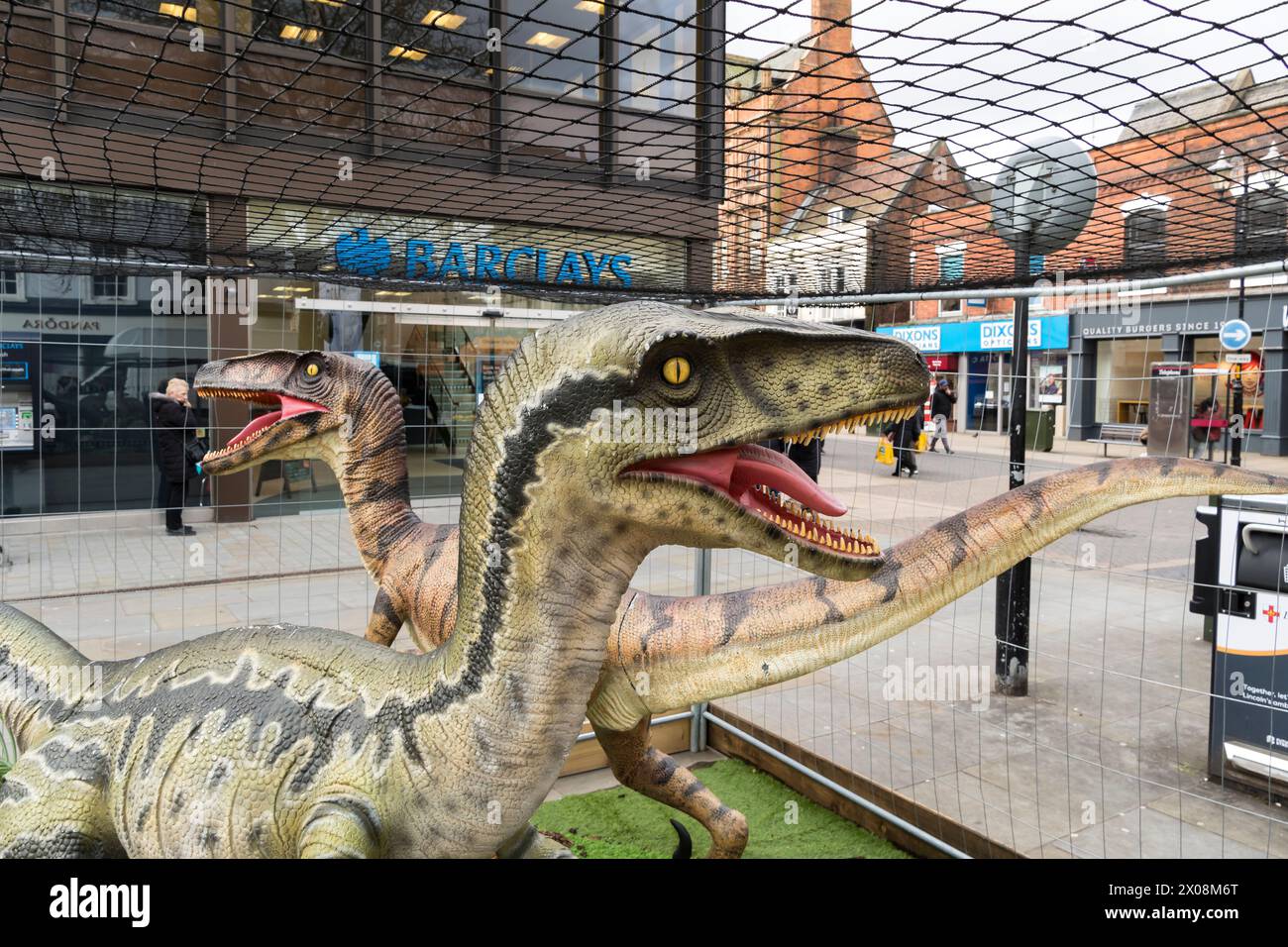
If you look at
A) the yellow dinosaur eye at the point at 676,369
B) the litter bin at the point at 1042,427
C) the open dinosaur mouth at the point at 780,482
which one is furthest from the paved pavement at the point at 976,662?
the yellow dinosaur eye at the point at 676,369

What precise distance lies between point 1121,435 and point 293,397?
299 centimetres

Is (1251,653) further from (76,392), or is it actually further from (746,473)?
(76,392)

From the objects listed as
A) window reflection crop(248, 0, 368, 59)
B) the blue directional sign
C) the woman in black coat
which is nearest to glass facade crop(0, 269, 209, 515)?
the woman in black coat

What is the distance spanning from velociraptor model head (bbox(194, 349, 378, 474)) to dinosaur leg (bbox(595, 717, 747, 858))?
1.49 m

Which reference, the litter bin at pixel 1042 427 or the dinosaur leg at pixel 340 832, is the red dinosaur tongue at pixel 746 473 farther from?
the litter bin at pixel 1042 427

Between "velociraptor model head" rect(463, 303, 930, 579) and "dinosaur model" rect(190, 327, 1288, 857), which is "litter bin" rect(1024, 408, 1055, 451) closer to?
"dinosaur model" rect(190, 327, 1288, 857)

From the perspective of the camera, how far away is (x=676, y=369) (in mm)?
1354

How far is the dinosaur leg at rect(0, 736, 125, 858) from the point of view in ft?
5.57

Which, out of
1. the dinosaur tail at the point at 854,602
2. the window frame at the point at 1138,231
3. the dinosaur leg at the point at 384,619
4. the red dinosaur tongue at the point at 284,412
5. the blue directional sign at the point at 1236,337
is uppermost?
the window frame at the point at 1138,231

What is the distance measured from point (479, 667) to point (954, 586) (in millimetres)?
904

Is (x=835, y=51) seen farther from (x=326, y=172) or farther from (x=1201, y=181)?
(x=326, y=172)

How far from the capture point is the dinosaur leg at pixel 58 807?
1.70 meters

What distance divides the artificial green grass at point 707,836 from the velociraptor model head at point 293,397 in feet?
6.02

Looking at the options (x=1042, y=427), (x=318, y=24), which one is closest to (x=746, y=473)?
(x=318, y=24)
